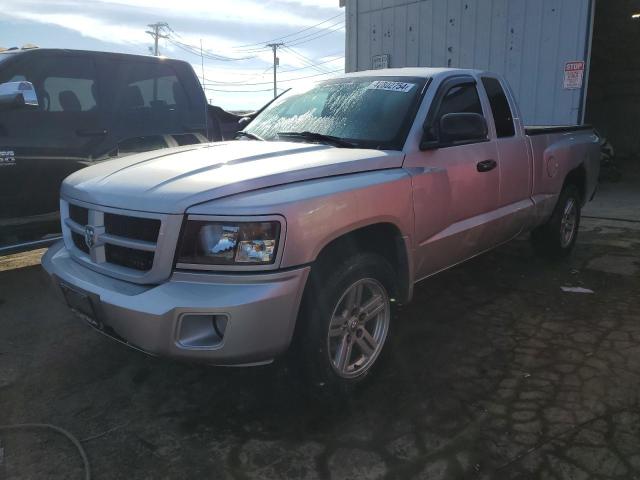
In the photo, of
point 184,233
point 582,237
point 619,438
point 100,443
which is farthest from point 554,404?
point 582,237

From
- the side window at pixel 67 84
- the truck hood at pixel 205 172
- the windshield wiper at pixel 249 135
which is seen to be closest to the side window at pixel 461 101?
the truck hood at pixel 205 172

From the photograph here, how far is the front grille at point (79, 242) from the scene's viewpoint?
2.89 metres

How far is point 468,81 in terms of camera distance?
400 cm

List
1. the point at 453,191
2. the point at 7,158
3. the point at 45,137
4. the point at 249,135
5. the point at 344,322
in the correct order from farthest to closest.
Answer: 1. the point at 45,137
2. the point at 7,158
3. the point at 249,135
4. the point at 453,191
5. the point at 344,322

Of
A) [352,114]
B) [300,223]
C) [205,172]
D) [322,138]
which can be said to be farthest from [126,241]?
[352,114]

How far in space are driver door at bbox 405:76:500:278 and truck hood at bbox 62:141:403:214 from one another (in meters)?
0.32

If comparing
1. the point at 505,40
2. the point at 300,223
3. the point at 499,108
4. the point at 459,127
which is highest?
the point at 505,40

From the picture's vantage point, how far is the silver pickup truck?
2314 mm

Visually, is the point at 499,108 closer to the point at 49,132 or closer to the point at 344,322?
the point at 344,322

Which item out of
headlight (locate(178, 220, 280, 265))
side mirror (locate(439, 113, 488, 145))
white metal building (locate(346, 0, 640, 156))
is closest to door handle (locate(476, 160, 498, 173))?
side mirror (locate(439, 113, 488, 145))

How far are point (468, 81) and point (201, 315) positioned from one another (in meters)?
2.81

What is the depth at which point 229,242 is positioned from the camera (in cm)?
233

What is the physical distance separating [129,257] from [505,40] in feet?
29.3

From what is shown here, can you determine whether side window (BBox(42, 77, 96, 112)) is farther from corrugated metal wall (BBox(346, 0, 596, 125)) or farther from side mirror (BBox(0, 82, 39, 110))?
corrugated metal wall (BBox(346, 0, 596, 125))
